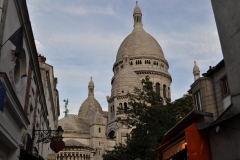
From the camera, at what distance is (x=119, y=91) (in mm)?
70500

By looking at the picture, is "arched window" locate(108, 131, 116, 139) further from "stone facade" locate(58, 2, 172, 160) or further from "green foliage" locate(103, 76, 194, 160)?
"green foliage" locate(103, 76, 194, 160)

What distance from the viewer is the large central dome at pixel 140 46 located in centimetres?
8725

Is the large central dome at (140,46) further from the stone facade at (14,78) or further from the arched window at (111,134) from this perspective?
the stone facade at (14,78)

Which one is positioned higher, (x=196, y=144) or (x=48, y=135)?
(x=48, y=135)

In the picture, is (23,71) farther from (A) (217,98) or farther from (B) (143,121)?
(B) (143,121)

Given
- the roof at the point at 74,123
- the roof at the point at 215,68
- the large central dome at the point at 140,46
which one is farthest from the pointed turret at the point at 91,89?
the roof at the point at 215,68

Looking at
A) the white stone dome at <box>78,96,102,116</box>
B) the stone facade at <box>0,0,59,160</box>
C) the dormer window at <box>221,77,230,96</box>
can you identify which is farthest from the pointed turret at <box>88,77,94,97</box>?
the dormer window at <box>221,77,230,96</box>

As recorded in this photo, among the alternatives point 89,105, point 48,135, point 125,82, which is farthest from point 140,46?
point 48,135

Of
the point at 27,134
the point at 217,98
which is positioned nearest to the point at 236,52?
the point at 217,98

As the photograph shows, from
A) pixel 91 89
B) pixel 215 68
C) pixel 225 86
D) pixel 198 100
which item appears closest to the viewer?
pixel 225 86

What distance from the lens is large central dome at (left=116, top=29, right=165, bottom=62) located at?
87250mm

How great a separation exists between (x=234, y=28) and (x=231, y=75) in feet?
4.93

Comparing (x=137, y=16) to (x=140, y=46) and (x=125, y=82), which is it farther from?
(x=125, y=82)

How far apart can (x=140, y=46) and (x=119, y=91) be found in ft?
77.9
